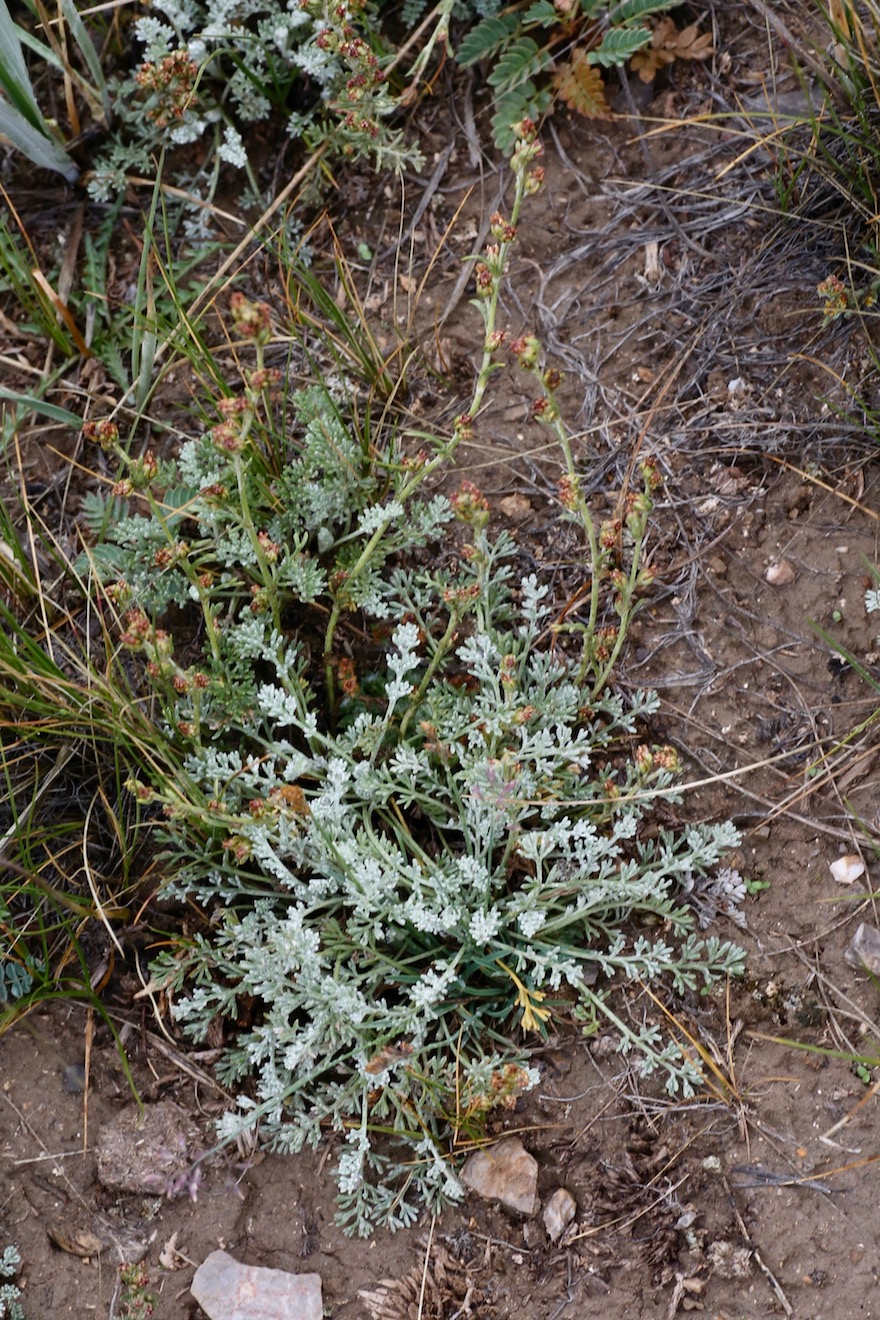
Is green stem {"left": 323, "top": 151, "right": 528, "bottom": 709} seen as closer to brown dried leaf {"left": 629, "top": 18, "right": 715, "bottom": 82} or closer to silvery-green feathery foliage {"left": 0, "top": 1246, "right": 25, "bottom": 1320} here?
brown dried leaf {"left": 629, "top": 18, "right": 715, "bottom": 82}

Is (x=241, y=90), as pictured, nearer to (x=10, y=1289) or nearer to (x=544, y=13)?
(x=544, y=13)

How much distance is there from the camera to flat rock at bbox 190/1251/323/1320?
252 cm

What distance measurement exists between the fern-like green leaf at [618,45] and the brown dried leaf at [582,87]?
0.11 ft

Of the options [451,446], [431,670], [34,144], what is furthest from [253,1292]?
[34,144]

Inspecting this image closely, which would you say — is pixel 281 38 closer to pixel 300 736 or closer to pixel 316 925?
pixel 300 736

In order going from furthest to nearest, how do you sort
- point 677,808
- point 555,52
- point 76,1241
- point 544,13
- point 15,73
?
point 555,52 → point 544,13 → point 15,73 → point 677,808 → point 76,1241

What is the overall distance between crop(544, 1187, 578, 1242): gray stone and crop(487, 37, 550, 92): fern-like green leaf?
3.07 metres

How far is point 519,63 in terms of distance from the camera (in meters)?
3.27

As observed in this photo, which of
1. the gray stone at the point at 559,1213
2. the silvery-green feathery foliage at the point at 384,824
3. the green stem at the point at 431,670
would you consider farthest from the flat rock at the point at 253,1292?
the green stem at the point at 431,670

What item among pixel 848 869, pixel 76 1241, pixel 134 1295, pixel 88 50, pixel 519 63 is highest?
pixel 88 50

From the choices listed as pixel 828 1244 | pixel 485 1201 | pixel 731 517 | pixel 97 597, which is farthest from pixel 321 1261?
pixel 731 517

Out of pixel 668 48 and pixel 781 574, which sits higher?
pixel 668 48

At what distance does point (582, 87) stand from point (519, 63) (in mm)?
211

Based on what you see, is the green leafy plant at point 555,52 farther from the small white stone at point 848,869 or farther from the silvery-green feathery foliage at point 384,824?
the small white stone at point 848,869
